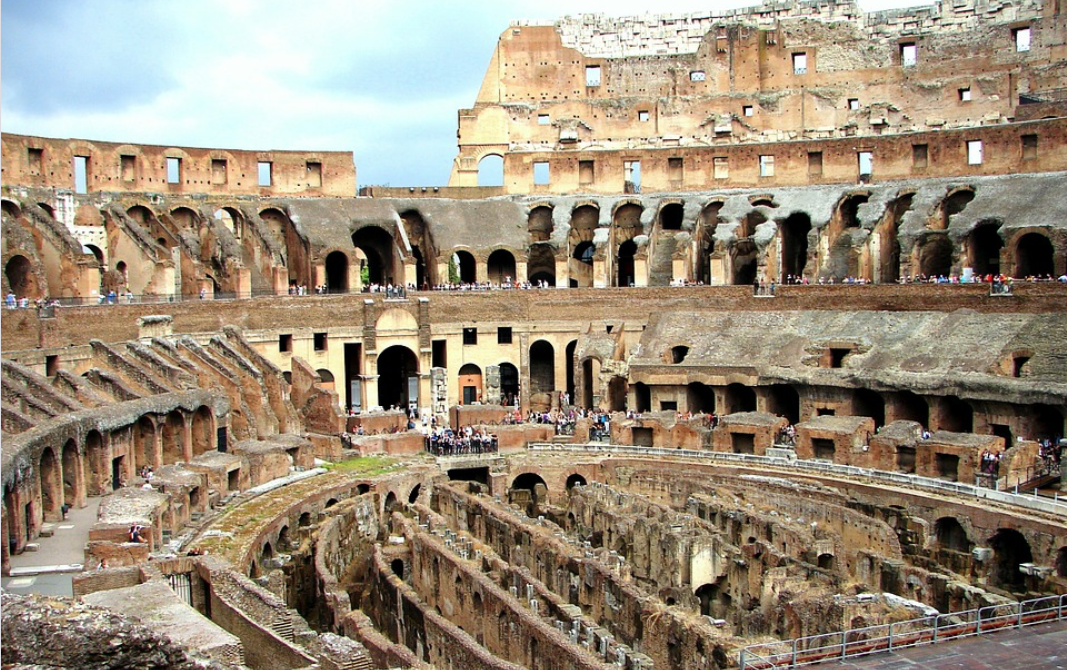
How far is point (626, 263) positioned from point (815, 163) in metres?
9.63

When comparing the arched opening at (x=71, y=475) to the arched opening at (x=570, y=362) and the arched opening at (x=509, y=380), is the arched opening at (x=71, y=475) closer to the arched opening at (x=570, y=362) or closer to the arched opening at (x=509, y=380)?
the arched opening at (x=509, y=380)

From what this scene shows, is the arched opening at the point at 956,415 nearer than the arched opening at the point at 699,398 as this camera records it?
Yes

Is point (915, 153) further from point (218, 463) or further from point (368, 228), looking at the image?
point (218, 463)

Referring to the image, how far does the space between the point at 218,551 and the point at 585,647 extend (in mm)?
9789

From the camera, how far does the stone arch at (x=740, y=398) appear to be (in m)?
37.7

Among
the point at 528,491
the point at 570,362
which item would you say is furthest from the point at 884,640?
the point at 570,362

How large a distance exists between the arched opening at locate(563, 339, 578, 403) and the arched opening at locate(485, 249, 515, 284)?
5726mm

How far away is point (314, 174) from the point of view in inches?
1927

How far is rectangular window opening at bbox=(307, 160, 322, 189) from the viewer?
160 feet

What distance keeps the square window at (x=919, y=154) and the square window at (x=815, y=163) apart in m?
3.88

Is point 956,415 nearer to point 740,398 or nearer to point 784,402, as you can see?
point 784,402

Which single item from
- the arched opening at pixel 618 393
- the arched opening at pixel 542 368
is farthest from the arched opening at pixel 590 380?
the arched opening at pixel 542 368

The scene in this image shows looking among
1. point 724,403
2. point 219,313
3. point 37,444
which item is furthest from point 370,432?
point 37,444

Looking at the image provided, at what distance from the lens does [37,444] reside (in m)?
24.2
